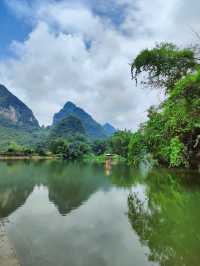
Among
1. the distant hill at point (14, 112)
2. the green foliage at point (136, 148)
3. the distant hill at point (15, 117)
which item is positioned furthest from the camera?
the distant hill at point (14, 112)

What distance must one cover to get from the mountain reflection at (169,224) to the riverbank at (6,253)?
2.84m

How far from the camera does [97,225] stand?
920cm

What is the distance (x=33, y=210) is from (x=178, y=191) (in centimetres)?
800

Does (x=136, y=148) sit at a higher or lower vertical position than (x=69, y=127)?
lower

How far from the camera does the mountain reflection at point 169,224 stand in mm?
6402

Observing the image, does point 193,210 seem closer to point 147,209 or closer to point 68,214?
point 147,209

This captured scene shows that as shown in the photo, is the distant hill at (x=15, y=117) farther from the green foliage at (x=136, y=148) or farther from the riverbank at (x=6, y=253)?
the riverbank at (x=6, y=253)

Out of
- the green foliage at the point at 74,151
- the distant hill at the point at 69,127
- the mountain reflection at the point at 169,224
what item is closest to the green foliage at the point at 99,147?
the green foliage at the point at 74,151

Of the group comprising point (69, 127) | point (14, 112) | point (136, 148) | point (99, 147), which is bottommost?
point (136, 148)

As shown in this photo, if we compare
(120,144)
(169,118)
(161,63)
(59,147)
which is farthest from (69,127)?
(169,118)

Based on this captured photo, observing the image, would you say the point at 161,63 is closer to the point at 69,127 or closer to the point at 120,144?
the point at 120,144

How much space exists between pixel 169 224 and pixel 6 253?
5080 millimetres

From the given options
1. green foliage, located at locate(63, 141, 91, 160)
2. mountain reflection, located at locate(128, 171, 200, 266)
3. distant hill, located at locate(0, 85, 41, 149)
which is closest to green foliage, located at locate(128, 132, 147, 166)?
mountain reflection, located at locate(128, 171, 200, 266)

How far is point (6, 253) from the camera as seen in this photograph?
6.00m
